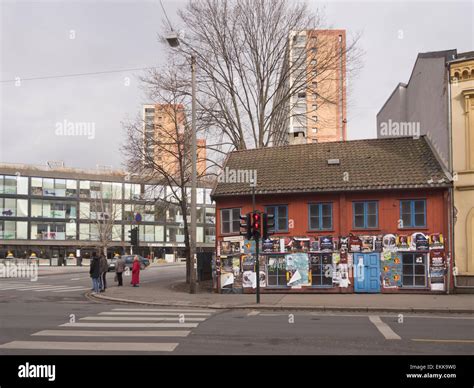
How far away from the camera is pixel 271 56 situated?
2988cm

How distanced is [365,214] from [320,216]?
6.05 feet

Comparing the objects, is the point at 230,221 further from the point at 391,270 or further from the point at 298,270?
the point at 391,270

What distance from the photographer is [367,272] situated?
69.6 feet

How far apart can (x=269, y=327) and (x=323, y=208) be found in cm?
1082

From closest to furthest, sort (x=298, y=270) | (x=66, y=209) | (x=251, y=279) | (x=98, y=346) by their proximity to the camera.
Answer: (x=98, y=346) → (x=298, y=270) → (x=251, y=279) → (x=66, y=209)

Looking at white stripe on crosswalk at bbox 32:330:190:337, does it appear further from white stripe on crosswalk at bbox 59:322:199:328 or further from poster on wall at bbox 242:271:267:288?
poster on wall at bbox 242:271:267:288

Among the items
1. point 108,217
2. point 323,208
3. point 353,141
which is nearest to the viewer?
point 323,208

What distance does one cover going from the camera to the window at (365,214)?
70.5 feet

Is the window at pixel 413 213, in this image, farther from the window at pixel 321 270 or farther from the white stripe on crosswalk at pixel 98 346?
the white stripe on crosswalk at pixel 98 346
